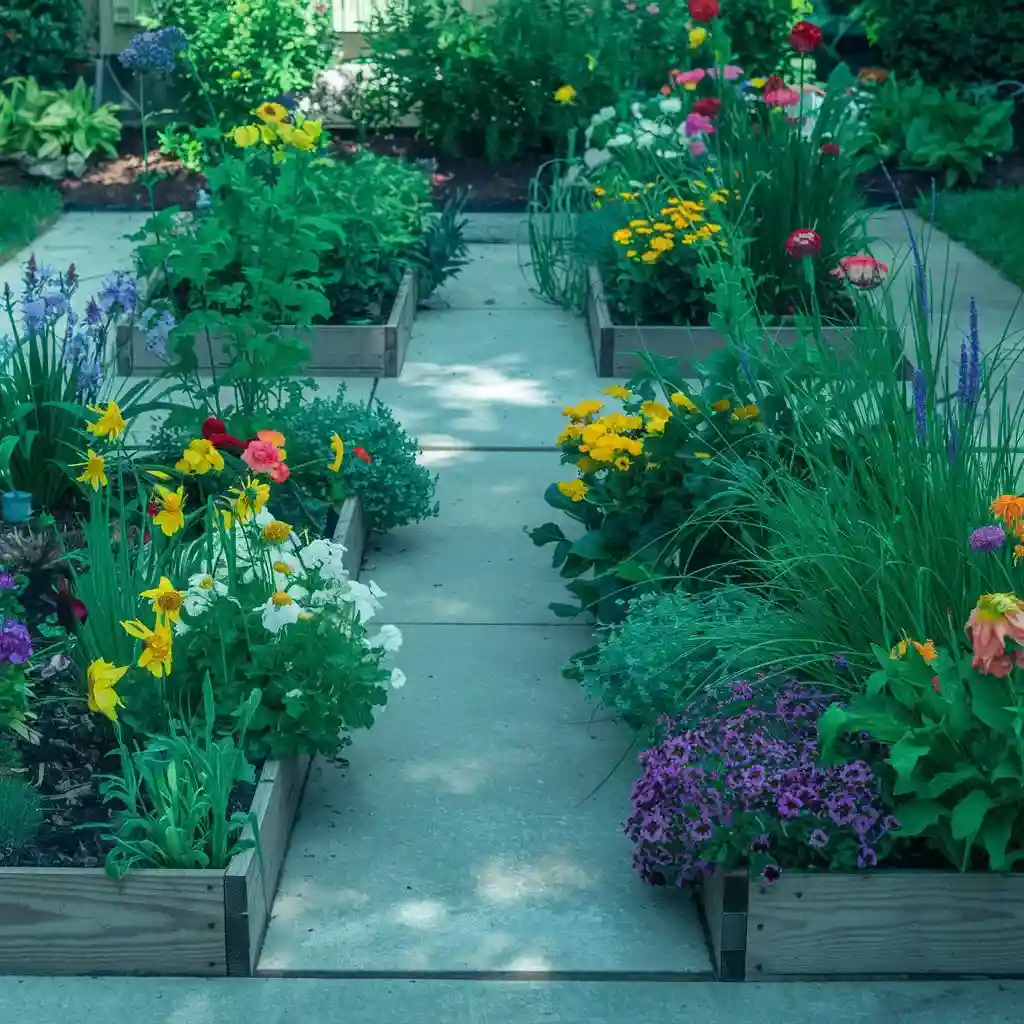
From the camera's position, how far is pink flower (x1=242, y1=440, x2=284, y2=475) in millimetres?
4121

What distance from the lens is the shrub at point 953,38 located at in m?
11.1

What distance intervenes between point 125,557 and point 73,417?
1.37 m

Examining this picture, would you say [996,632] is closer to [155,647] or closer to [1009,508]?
[1009,508]

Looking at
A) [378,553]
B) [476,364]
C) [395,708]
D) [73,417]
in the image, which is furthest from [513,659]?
[476,364]

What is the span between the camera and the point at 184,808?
3.42m

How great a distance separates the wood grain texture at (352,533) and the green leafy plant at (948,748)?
2011 millimetres

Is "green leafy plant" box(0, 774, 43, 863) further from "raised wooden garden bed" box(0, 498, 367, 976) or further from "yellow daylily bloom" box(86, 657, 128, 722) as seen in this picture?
"yellow daylily bloom" box(86, 657, 128, 722)

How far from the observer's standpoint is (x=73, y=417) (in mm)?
5168

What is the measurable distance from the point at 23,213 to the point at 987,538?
7.45 meters

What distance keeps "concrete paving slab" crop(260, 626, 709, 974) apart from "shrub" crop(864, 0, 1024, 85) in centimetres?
784

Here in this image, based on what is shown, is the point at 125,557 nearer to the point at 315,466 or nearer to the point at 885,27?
the point at 315,466

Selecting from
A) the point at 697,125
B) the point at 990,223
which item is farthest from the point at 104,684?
the point at 990,223

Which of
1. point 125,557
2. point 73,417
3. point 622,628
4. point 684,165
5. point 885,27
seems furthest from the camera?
point 885,27

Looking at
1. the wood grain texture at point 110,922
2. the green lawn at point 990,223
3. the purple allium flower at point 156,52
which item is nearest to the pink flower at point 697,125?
the green lawn at point 990,223
